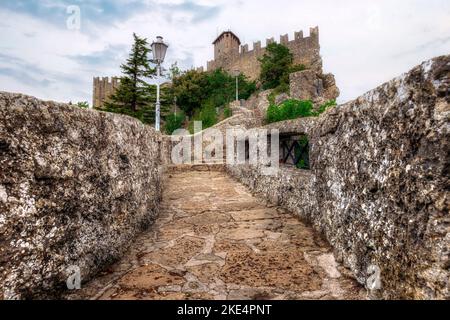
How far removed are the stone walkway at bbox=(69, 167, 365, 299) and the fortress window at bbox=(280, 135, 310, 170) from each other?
904mm

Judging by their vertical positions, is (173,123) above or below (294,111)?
above

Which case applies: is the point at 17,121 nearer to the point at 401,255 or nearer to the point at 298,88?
the point at 401,255

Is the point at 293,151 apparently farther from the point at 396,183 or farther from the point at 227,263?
the point at 396,183

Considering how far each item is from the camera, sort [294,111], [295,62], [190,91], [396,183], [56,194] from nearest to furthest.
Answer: [396,183] → [56,194] → [294,111] → [190,91] → [295,62]

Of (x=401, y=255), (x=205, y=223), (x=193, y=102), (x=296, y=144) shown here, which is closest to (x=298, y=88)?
(x=193, y=102)

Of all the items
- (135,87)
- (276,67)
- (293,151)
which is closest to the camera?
(293,151)

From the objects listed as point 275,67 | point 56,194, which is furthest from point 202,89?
point 56,194

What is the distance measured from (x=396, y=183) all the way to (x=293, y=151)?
9.50ft

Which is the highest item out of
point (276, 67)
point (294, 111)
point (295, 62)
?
point (295, 62)

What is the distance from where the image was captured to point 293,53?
3331cm

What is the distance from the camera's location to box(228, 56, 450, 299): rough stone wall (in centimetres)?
119

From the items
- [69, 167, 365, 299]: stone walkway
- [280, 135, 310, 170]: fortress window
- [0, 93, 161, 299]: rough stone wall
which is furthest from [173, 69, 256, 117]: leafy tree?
[0, 93, 161, 299]: rough stone wall
